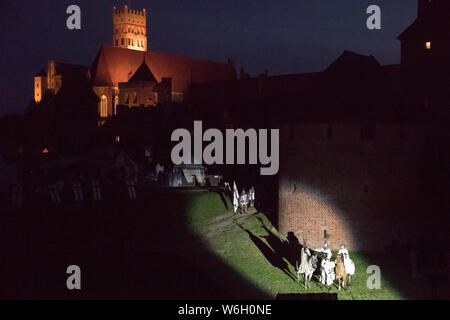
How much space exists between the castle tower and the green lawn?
8983 centimetres

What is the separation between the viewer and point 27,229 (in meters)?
23.5

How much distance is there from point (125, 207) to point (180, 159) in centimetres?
1344

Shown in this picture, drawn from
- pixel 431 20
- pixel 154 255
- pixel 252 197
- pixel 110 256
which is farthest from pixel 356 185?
pixel 431 20

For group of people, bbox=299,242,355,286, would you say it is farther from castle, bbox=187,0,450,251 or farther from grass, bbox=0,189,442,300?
castle, bbox=187,0,450,251

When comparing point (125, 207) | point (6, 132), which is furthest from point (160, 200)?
point (6, 132)

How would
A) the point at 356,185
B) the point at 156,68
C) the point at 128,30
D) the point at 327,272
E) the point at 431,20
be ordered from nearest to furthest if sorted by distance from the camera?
the point at 327,272 < the point at 356,185 < the point at 431,20 < the point at 156,68 < the point at 128,30

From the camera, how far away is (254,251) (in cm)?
2742

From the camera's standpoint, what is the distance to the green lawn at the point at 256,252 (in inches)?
954

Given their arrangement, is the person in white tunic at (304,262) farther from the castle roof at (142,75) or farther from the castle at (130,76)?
the castle roof at (142,75)

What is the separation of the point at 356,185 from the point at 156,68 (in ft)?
213

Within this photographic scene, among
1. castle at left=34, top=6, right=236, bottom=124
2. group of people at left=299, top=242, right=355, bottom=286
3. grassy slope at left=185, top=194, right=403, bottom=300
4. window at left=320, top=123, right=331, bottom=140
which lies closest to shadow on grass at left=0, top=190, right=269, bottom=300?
grassy slope at left=185, top=194, right=403, bottom=300

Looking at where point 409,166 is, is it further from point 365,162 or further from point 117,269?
point 117,269

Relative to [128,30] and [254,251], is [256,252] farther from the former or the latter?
[128,30]
